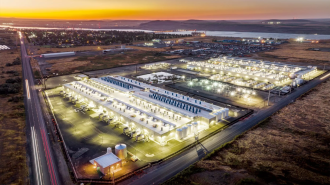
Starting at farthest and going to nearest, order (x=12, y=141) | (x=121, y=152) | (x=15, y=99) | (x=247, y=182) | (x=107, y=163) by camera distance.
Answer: (x=15, y=99) → (x=12, y=141) → (x=121, y=152) → (x=107, y=163) → (x=247, y=182)

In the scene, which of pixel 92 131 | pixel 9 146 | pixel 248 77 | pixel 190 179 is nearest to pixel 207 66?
pixel 248 77

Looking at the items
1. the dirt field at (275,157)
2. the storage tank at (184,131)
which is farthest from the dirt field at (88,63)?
the dirt field at (275,157)

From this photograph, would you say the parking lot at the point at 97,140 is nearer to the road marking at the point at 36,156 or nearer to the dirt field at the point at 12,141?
the road marking at the point at 36,156

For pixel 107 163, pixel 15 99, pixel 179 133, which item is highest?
pixel 15 99

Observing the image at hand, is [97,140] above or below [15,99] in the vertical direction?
below

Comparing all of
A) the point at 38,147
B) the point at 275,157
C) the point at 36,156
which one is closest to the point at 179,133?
the point at 275,157

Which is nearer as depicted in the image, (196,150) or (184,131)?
(196,150)

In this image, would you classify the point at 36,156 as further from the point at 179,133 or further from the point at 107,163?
the point at 179,133
